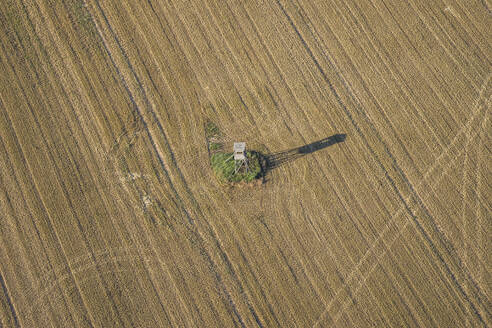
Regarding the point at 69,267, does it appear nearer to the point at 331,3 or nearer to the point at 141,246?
the point at 141,246

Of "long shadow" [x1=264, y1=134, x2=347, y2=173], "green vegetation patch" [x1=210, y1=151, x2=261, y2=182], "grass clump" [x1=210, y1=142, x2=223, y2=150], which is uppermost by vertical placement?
"grass clump" [x1=210, y1=142, x2=223, y2=150]

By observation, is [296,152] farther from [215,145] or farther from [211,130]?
[211,130]

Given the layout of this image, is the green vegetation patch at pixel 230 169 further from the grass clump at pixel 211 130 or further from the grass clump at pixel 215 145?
the grass clump at pixel 211 130

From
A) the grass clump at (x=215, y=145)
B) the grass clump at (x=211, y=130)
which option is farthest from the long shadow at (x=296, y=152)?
the grass clump at (x=211, y=130)

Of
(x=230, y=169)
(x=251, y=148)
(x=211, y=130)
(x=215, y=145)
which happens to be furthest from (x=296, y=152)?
(x=211, y=130)

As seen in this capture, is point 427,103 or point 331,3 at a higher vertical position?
point 331,3

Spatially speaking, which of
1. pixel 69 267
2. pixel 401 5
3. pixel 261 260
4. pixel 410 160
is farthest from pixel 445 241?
pixel 69 267

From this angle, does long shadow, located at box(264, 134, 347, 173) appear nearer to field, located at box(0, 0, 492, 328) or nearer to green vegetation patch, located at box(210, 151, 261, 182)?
field, located at box(0, 0, 492, 328)

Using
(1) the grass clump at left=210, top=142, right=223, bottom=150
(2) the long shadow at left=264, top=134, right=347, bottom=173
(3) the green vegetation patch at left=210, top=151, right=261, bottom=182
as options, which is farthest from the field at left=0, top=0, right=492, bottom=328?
(3) the green vegetation patch at left=210, top=151, right=261, bottom=182
